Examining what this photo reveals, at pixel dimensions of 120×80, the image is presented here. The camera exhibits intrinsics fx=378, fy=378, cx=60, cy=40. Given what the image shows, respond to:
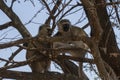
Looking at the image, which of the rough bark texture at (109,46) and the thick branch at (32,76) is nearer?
the thick branch at (32,76)

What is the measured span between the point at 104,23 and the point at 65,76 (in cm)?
84

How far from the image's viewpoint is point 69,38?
3.51 metres

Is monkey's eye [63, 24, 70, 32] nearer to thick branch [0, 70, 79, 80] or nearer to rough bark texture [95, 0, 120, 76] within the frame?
rough bark texture [95, 0, 120, 76]

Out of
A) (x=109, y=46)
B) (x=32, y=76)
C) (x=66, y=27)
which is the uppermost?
(x=66, y=27)

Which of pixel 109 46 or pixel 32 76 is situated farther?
pixel 109 46

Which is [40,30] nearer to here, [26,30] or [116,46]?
[26,30]

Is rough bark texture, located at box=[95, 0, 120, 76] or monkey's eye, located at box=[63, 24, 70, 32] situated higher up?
monkey's eye, located at box=[63, 24, 70, 32]

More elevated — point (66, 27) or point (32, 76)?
point (66, 27)

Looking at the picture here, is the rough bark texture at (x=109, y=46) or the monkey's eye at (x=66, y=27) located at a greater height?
the monkey's eye at (x=66, y=27)

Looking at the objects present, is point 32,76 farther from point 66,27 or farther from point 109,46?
point 66,27

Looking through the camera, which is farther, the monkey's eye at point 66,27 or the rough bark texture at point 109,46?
the monkey's eye at point 66,27

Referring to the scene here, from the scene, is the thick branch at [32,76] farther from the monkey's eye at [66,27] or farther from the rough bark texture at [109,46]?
the monkey's eye at [66,27]

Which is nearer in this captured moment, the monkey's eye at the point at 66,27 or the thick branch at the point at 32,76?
the thick branch at the point at 32,76

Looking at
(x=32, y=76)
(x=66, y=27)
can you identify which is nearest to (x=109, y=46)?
(x=32, y=76)
